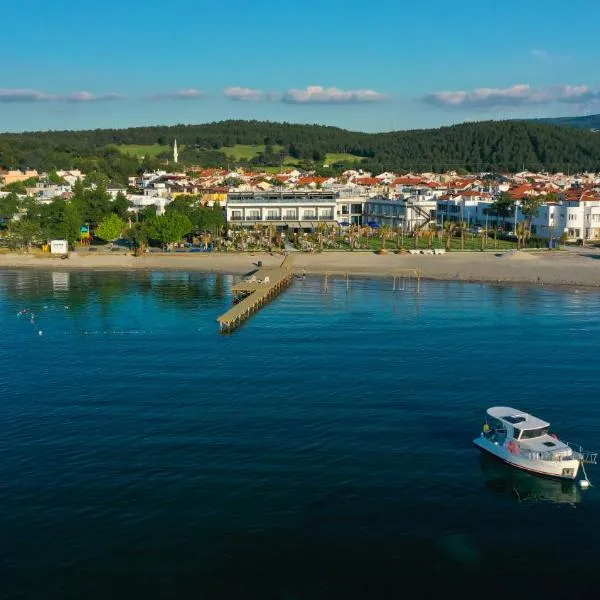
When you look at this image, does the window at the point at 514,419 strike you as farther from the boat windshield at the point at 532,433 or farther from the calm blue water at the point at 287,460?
the calm blue water at the point at 287,460

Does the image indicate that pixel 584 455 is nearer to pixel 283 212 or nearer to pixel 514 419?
pixel 514 419

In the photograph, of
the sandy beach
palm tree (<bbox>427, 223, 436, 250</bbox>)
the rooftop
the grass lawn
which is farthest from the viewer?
palm tree (<bbox>427, 223, 436, 250</bbox>)

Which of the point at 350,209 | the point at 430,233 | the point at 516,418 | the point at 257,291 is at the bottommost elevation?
the point at 516,418

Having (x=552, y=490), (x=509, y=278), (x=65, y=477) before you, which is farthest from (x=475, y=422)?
(x=509, y=278)

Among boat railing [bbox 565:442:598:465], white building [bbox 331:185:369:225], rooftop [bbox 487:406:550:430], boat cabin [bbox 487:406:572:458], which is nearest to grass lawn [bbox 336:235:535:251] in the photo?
white building [bbox 331:185:369:225]

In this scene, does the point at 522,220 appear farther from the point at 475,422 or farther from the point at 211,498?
the point at 211,498

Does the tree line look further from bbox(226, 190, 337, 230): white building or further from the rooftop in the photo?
the rooftop

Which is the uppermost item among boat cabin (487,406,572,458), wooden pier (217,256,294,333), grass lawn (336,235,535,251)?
grass lawn (336,235,535,251)

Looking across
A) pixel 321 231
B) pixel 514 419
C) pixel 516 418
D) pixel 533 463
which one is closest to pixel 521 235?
pixel 321 231
